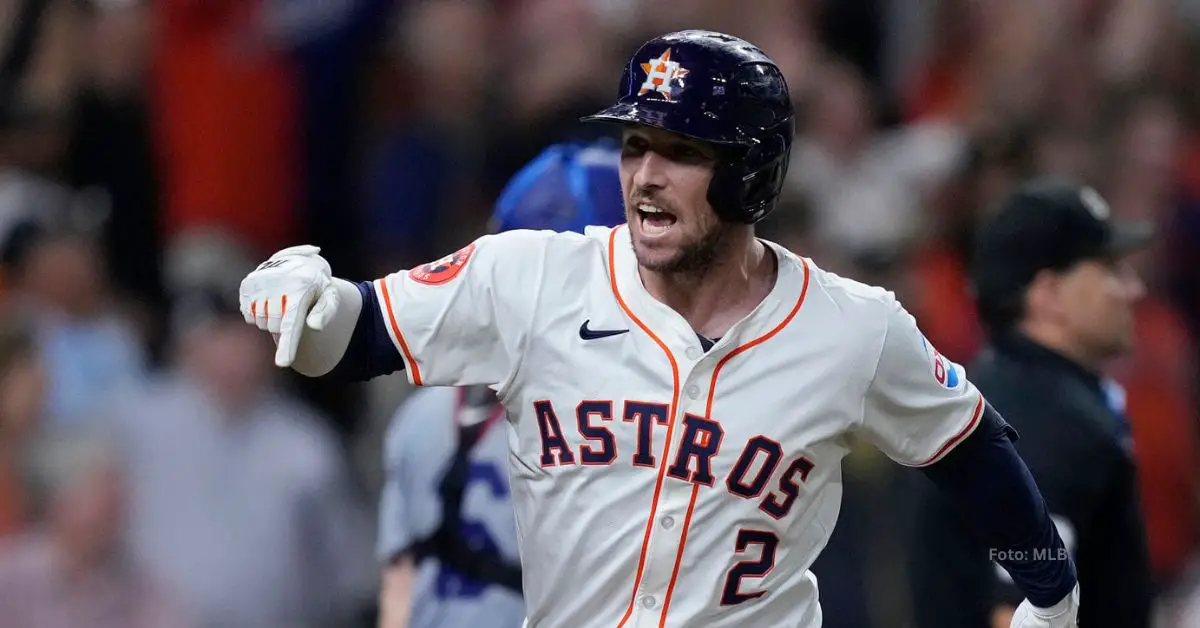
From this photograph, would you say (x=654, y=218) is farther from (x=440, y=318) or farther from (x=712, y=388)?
(x=440, y=318)

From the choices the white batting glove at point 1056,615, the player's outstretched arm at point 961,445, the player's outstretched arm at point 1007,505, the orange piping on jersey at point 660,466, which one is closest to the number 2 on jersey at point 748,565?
the orange piping on jersey at point 660,466

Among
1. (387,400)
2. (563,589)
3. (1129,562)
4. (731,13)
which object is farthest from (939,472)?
(731,13)

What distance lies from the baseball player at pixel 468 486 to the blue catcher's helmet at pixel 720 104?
3.68 ft

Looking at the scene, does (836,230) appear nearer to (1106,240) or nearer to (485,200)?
(485,200)

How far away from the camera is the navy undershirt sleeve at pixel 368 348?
11.3ft

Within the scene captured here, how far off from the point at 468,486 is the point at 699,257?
144 cm

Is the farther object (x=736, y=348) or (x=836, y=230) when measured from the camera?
(x=836, y=230)

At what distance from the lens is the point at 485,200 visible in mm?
7809

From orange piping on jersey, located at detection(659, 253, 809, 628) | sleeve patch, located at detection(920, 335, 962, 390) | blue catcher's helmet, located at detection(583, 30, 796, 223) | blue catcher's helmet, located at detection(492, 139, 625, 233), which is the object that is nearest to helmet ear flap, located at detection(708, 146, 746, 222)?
blue catcher's helmet, located at detection(583, 30, 796, 223)

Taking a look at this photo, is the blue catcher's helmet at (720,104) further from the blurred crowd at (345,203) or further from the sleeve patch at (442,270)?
the blurred crowd at (345,203)

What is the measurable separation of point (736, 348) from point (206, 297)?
392cm

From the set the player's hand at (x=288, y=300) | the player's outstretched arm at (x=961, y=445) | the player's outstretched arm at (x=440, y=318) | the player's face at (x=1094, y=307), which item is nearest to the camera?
the player's hand at (x=288, y=300)

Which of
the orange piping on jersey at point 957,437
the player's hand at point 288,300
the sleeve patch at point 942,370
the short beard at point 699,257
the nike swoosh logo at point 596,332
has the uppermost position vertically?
the player's hand at point 288,300

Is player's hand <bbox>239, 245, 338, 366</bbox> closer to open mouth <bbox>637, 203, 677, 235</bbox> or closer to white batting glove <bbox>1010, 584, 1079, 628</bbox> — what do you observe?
open mouth <bbox>637, 203, 677, 235</bbox>
